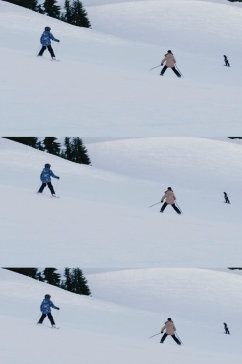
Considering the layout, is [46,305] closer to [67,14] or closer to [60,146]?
[60,146]

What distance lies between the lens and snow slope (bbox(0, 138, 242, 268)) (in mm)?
51966

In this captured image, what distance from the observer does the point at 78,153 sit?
59219 millimetres

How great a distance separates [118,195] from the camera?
185 feet

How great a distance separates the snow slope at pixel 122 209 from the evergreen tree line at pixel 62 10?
6.15 meters

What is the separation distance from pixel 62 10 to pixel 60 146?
31.5ft

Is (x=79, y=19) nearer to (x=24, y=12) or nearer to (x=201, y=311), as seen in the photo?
(x=24, y=12)

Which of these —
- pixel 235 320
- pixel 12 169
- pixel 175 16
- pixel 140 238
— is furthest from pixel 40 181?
pixel 175 16

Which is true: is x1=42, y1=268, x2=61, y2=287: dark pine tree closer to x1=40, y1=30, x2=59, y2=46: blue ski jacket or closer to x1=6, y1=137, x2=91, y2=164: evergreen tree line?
x1=6, y1=137, x2=91, y2=164: evergreen tree line

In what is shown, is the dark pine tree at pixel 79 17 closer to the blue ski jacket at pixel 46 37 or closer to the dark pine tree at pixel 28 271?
the blue ski jacket at pixel 46 37

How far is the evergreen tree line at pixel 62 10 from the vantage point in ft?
213

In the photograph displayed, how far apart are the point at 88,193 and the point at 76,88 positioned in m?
5.35

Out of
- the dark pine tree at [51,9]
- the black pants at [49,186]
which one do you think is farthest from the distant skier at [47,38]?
the dark pine tree at [51,9]

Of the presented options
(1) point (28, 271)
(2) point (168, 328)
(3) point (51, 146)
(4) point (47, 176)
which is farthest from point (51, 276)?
(3) point (51, 146)

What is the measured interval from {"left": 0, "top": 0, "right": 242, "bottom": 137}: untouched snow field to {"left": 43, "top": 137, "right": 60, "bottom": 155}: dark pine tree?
3.44ft
